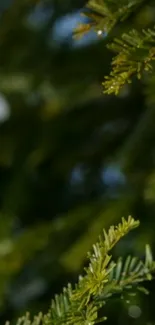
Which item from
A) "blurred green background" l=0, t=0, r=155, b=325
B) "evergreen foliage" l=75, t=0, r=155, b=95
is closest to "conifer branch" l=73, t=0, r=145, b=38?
"evergreen foliage" l=75, t=0, r=155, b=95

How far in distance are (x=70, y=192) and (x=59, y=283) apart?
15.5 inches

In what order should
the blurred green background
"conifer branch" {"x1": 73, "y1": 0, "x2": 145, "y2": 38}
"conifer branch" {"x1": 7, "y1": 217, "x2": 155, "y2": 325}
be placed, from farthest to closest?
the blurred green background, "conifer branch" {"x1": 73, "y1": 0, "x2": 145, "y2": 38}, "conifer branch" {"x1": 7, "y1": 217, "x2": 155, "y2": 325}

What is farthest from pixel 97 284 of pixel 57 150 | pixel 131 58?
pixel 57 150

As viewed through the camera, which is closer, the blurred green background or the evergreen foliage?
the evergreen foliage

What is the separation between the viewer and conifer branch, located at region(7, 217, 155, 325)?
53cm

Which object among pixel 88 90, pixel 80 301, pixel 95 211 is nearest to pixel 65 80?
pixel 88 90

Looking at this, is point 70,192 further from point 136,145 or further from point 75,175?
point 136,145

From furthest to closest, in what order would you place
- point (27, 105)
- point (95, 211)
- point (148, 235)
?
point (27, 105)
point (95, 211)
point (148, 235)

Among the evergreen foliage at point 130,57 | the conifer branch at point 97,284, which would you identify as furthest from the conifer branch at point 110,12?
the conifer branch at point 97,284

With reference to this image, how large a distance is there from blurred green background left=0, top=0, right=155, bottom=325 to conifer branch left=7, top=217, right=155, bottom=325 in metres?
0.63

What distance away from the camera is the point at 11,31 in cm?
154

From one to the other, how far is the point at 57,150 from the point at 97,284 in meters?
1.04

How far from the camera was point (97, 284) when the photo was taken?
524mm

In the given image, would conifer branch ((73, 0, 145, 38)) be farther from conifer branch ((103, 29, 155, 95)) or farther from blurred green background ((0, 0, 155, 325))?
blurred green background ((0, 0, 155, 325))
